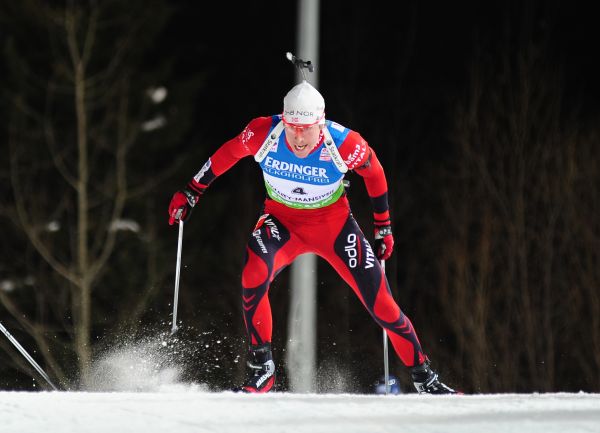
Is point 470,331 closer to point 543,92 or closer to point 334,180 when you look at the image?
point 543,92

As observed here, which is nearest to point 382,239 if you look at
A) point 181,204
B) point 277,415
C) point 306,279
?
point 181,204

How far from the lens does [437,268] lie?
49.2 feet

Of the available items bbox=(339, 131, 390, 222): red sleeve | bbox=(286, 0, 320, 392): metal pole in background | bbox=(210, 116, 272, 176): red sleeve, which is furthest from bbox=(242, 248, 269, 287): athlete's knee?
bbox=(286, 0, 320, 392): metal pole in background

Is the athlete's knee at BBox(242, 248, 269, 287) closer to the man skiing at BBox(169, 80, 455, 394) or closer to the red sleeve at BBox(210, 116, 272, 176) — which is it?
the man skiing at BBox(169, 80, 455, 394)

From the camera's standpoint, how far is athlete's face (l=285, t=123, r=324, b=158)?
5.40 meters

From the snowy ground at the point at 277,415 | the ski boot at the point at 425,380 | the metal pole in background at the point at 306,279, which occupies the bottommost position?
the ski boot at the point at 425,380

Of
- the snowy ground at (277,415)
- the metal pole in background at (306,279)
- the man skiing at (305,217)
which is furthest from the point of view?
the metal pole in background at (306,279)

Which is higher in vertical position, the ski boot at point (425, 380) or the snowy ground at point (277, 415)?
the snowy ground at point (277, 415)

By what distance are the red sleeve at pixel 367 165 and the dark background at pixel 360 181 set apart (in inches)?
214

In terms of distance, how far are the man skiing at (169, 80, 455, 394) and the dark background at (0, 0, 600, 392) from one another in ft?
17.7

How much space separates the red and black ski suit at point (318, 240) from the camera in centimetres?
559

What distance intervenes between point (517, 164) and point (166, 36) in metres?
9.61

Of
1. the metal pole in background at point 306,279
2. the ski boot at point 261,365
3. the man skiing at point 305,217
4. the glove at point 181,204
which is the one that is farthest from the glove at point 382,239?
the metal pole in background at point 306,279

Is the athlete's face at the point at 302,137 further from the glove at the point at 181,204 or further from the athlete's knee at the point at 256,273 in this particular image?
the glove at the point at 181,204
